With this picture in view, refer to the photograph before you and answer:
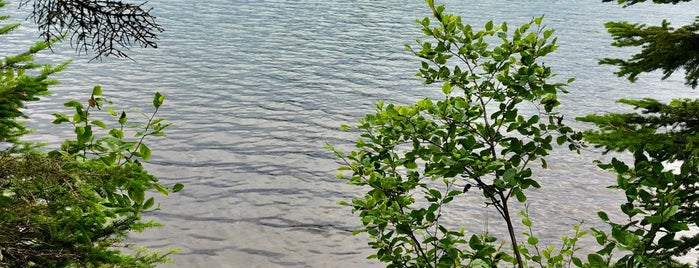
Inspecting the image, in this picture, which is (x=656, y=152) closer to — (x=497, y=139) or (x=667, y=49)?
(x=497, y=139)

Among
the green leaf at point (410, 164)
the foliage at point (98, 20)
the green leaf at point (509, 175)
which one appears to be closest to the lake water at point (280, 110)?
the foliage at point (98, 20)

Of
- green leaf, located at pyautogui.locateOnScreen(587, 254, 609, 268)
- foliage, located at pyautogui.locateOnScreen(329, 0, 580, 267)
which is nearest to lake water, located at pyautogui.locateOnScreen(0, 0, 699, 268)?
foliage, located at pyautogui.locateOnScreen(329, 0, 580, 267)

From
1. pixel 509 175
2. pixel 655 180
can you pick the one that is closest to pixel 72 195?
pixel 509 175

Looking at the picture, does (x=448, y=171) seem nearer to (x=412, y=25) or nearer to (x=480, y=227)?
(x=480, y=227)

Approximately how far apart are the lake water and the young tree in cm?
674

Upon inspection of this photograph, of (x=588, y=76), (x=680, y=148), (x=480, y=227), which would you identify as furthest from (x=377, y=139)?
(x=588, y=76)

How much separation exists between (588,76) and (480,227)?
17.7 m

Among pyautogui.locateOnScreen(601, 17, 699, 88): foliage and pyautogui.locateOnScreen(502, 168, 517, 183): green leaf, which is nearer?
pyautogui.locateOnScreen(502, 168, 517, 183): green leaf

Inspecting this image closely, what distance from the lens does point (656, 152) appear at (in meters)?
4.91

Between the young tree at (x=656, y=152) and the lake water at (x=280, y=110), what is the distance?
674cm

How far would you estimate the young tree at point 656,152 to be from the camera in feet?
13.9

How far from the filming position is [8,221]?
183 inches

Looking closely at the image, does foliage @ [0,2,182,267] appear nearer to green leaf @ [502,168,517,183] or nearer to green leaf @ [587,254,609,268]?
green leaf @ [502,168,517,183]

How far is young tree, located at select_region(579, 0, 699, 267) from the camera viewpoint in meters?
4.23
